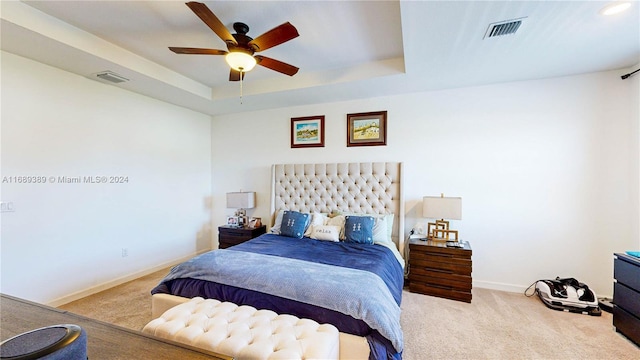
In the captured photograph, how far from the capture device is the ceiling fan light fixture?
82.9 inches

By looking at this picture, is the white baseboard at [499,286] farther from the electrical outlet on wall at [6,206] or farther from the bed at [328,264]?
the electrical outlet on wall at [6,206]

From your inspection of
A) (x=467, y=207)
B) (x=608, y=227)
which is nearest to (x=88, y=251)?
(x=467, y=207)

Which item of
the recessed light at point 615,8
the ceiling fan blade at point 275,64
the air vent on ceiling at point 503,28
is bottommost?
the ceiling fan blade at point 275,64

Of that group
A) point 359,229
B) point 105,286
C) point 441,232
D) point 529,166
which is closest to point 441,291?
point 441,232

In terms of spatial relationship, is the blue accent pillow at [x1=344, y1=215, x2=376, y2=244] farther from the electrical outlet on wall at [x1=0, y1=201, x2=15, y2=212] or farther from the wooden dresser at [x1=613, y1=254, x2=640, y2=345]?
the electrical outlet on wall at [x1=0, y1=201, x2=15, y2=212]

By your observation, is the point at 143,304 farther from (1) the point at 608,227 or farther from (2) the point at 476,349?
(1) the point at 608,227

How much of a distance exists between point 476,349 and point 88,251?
4238 mm

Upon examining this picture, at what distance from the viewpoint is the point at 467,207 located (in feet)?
10.6

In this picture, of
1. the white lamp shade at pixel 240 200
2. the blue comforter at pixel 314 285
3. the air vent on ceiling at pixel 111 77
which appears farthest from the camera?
the white lamp shade at pixel 240 200

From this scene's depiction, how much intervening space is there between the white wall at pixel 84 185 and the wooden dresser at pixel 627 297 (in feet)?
17.6

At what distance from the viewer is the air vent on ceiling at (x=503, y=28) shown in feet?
6.20

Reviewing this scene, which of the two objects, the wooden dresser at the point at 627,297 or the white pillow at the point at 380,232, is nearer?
the wooden dresser at the point at 627,297

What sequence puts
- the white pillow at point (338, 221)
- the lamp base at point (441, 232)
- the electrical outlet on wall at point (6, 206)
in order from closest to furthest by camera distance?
the electrical outlet on wall at point (6, 206), the lamp base at point (441, 232), the white pillow at point (338, 221)

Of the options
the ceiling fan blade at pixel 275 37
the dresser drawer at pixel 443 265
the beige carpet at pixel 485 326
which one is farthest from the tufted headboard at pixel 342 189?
the ceiling fan blade at pixel 275 37
